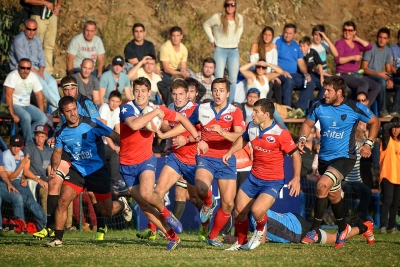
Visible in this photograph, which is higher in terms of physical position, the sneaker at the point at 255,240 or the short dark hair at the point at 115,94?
the short dark hair at the point at 115,94

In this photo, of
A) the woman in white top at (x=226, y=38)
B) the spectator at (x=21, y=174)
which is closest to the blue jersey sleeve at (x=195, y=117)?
the spectator at (x=21, y=174)

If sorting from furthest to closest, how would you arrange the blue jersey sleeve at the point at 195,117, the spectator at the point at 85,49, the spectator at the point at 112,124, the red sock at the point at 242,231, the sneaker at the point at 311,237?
1. the spectator at the point at 85,49
2. the spectator at the point at 112,124
3. the sneaker at the point at 311,237
4. the blue jersey sleeve at the point at 195,117
5. the red sock at the point at 242,231

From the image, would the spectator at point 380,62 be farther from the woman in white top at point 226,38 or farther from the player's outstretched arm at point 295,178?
the player's outstretched arm at point 295,178

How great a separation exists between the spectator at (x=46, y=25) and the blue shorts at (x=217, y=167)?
760 cm

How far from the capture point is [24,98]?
1752 centimetres

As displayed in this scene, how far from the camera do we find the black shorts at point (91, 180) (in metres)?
12.7

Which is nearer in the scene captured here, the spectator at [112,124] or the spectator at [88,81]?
the spectator at [112,124]

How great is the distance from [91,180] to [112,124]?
4659 millimetres

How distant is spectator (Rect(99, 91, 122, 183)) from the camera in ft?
56.3

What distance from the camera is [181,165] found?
1348 centimetres

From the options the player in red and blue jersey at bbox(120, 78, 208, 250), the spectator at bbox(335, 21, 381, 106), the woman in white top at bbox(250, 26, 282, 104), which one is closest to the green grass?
the player in red and blue jersey at bbox(120, 78, 208, 250)

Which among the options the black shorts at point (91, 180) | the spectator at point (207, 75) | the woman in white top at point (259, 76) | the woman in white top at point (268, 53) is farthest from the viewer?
the woman in white top at point (268, 53)

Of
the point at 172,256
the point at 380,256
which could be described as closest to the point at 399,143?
the point at 380,256

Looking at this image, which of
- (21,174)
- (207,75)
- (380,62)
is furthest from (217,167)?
(380,62)
